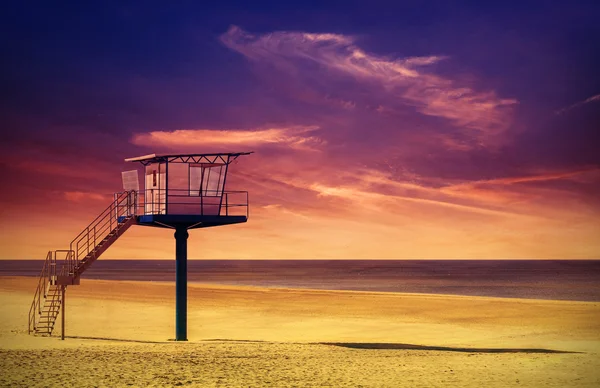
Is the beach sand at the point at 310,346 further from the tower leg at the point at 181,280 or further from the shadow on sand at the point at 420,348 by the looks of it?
the tower leg at the point at 181,280

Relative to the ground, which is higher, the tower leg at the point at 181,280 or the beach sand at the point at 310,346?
the tower leg at the point at 181,280

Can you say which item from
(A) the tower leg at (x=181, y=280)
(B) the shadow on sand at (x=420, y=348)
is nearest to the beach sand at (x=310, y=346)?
(B) the shadow on sand at (x=420, y=348)

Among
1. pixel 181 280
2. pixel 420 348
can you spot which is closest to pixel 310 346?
pixel 420 348

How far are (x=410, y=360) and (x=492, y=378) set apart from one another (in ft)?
12.6

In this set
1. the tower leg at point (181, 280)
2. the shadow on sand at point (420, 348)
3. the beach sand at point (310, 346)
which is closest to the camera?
the beach sand at point (310, 346)

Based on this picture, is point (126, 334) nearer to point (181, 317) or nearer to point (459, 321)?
point (181, 317)

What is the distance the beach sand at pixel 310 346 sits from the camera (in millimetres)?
19422

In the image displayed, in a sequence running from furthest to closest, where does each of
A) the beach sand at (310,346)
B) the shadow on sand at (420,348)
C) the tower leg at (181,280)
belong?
1. the tower leg at (181,280)
2. the shadow on sand at (420,348)
3. the beach sand at (310,346)

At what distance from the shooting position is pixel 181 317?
99.0 ft

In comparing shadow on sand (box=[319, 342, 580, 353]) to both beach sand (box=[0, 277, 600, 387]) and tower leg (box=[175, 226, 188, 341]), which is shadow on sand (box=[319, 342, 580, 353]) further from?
tower leg (box=[175, 226, 188, 341])

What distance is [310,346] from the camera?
88.1ft

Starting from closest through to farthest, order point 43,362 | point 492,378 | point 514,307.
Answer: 1. point 492,378
2. point 43,362
3. point 514,307

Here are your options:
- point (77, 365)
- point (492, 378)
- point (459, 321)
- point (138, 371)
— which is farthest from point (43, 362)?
point (459, 321)

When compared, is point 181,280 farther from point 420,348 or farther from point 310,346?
point 420,348
